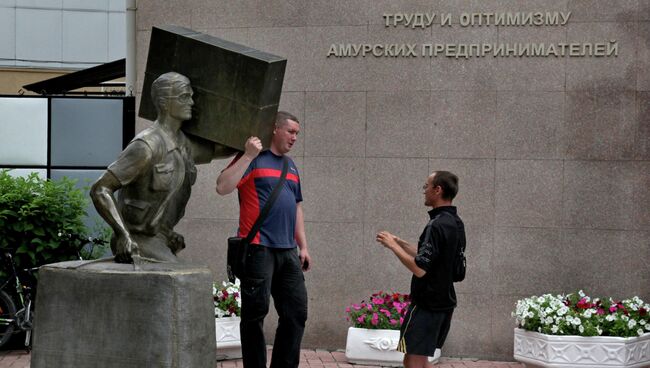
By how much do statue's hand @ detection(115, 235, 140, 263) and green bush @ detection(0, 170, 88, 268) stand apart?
196 inches

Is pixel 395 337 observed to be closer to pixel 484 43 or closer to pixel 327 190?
pixel 327 190

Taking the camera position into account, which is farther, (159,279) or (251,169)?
(251,169)

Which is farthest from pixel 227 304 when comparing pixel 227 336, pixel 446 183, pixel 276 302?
pixel 446 183

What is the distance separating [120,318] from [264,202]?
1.91 metres

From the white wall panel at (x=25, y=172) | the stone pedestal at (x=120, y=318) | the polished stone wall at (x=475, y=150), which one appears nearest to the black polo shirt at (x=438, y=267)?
the stone pedestal at (x=120, y=318)

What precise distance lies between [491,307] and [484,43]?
2500 mm

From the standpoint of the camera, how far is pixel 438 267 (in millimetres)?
7270

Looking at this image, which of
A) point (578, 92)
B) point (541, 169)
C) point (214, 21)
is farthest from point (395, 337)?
point (214, 21)

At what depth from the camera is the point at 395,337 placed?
10.0 m

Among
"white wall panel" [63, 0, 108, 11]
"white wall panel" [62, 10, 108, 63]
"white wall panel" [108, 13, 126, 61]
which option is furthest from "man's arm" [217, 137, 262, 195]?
"white wall panel" [63, 0, 108, 11]

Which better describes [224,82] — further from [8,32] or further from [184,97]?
[8,32]

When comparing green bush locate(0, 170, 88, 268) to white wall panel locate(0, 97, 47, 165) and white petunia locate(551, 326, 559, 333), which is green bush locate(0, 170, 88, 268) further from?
white petunia locate(551, 326, 559, 333)

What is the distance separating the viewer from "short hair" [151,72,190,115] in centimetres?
638

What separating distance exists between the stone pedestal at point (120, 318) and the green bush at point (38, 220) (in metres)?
4.95
